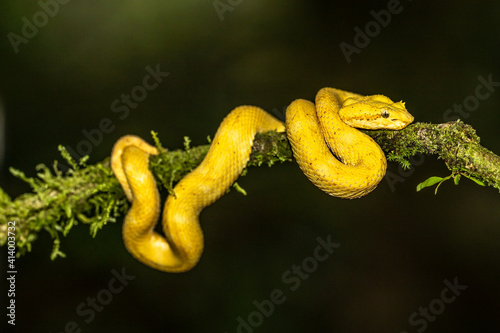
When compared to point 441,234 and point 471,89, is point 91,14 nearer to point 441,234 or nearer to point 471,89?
point 471,89

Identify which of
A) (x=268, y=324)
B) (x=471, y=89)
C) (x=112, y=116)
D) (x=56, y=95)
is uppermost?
(x=56, y=95)

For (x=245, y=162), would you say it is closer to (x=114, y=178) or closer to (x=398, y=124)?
(x=114, y=178)

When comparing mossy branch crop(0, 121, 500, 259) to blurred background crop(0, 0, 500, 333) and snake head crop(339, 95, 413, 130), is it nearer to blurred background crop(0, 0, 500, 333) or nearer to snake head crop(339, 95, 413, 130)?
snake head crop(339, 95, 413, 130)

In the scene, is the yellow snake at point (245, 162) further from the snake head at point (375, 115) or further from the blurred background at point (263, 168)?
the blurred background at point (263, 168)

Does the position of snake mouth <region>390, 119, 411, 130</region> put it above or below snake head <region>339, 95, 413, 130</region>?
below

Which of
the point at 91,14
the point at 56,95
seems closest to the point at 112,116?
the point at 56,95

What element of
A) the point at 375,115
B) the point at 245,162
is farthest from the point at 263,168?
the point at 375,115

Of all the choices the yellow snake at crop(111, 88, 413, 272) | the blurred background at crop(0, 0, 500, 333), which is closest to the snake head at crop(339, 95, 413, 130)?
the yellow snake at crop(111, 88, 413, 272)
